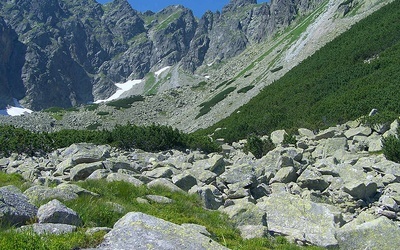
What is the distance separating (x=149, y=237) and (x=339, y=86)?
1279 inches

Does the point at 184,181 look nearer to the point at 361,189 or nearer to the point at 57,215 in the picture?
the point at 361,189

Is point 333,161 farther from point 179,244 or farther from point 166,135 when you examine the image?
point 166,135

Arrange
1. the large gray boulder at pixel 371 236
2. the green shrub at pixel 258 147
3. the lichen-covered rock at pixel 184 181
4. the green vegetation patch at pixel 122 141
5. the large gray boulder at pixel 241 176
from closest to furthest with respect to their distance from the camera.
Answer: the large gray boulder at pixel 371 236 → the lichen-covered rock at pixel 184 181 → the large gray boulder at pixel 241 176 → the green shrub at pixel 258 147 → the green vegetation patch at pixel 122 141

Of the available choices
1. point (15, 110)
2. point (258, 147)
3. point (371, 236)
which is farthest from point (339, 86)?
point (15, 110)

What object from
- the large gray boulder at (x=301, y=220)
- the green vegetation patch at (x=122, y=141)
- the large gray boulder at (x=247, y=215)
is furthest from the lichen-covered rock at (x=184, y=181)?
the green vegetation patch at (x=122, y=141)

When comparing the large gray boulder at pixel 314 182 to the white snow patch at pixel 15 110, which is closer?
the large gray boulder at pixel 314 182

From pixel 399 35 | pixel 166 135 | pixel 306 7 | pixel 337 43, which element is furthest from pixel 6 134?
pixel 306 7

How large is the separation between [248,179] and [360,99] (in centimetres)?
1887

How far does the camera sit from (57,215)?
5488mm

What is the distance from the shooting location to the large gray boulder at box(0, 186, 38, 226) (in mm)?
5230

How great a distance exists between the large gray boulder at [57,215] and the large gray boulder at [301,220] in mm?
4071

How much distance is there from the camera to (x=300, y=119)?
28156mm

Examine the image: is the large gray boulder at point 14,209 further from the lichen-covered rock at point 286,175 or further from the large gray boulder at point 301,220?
the lichen-covered rock at point 286,175

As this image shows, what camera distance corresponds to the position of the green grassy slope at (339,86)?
25.3 meters
